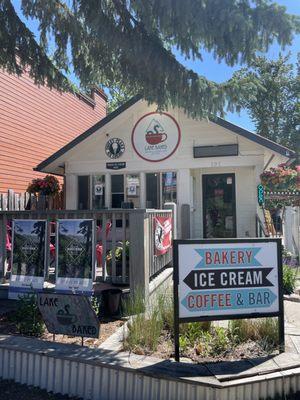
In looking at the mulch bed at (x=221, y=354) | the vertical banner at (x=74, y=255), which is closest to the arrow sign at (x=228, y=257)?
the mulch bed at (x=221, y=354)

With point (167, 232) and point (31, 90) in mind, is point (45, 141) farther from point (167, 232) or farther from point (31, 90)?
point (167, 232)

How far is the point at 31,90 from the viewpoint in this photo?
15.8 metres

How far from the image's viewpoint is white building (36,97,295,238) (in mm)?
12555

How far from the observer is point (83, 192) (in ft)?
46.0

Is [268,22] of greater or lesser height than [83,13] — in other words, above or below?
below

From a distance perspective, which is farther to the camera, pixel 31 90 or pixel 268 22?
pixel 31 90

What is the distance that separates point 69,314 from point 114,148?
9.25 m

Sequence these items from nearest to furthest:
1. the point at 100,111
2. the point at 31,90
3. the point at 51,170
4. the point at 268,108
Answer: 1. the point at 51,170
2. the point at 31,90
3. the point at 100,111
4. the point at 268,108

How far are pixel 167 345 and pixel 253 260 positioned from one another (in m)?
1.33

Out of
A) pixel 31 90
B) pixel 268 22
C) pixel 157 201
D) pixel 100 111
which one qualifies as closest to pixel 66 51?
pixel 268 22

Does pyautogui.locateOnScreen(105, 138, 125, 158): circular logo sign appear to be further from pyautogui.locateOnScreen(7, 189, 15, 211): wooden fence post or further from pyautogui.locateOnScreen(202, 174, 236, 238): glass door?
pyautogui.locateOnScreen(7, 189, 15, 211): wooden fence post

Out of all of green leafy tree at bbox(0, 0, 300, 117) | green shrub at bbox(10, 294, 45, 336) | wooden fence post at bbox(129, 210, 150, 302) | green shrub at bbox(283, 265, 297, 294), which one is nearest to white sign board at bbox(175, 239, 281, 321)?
wooden fence post at bbox(129, 210, 150, 302)

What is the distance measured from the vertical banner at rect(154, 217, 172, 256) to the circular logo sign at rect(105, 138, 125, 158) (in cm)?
495

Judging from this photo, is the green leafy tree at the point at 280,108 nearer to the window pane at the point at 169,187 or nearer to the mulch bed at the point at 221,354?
the window pane at the point at 169,187
